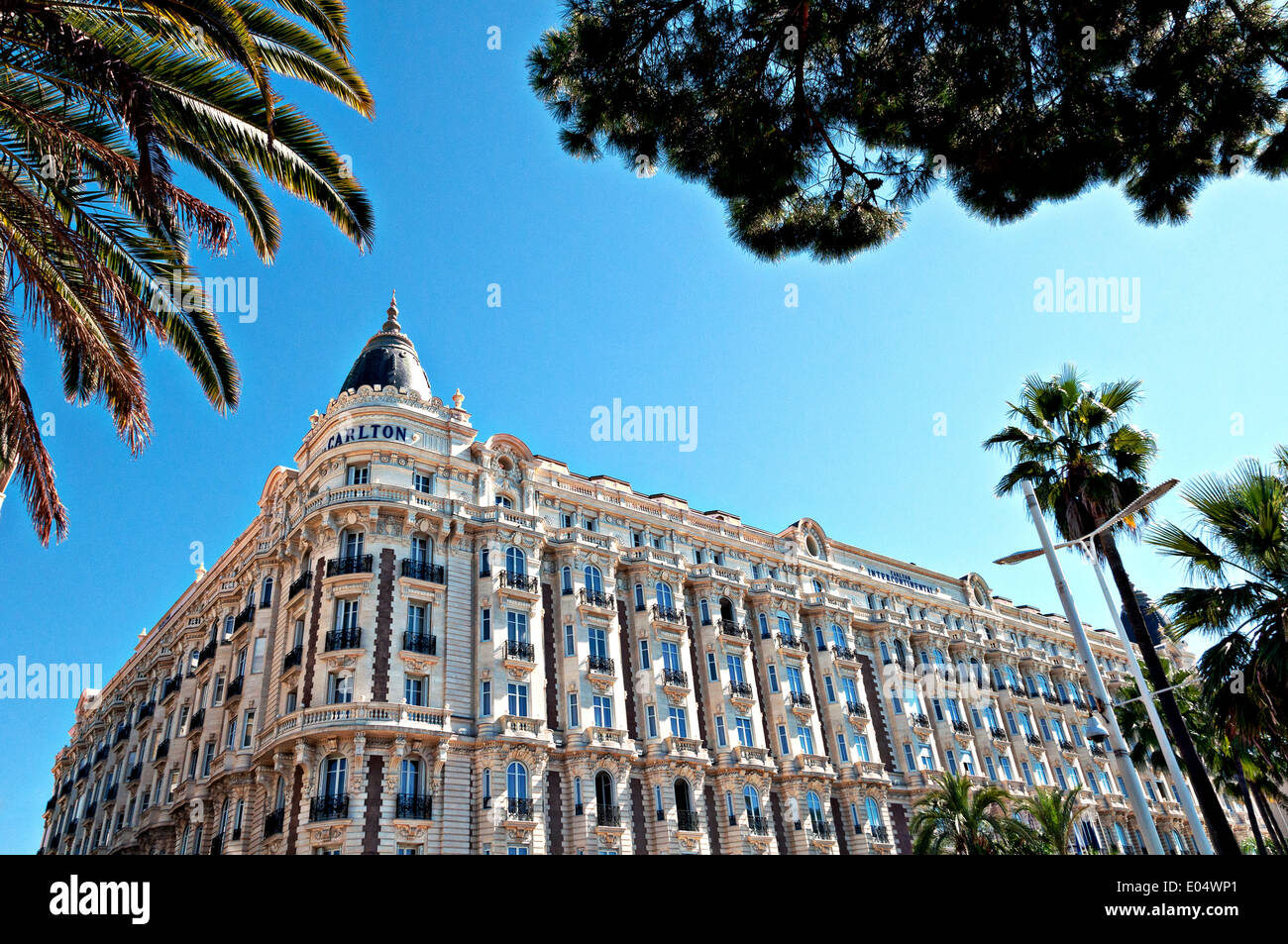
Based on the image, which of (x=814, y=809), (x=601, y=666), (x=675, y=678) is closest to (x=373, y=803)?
(x=601, y=666)

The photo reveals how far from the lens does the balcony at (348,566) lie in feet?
112

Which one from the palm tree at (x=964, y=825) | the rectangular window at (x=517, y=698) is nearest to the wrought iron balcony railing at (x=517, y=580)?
the rectangular window at (x=517, y=698)

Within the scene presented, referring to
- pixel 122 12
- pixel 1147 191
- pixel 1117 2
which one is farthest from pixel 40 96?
pixel 1147 191

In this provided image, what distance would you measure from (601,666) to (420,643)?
27.7 feet

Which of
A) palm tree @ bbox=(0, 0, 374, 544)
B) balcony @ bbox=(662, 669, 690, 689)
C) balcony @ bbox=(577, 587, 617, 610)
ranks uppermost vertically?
balcony @ bbox=(577, 587, 617, 610)

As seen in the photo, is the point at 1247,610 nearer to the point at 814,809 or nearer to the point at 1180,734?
the point at 1180,734

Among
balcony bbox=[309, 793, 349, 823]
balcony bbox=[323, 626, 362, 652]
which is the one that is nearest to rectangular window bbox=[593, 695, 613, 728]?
balcony bbox=[323, 626, 362, 652]

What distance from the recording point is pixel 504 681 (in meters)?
34.8

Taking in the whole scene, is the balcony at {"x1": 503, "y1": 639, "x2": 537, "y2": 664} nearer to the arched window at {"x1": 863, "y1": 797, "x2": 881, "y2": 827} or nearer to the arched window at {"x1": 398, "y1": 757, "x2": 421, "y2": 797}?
the arched window at {"x1": 398, "y1": 757, "x2": 421, "y2": 797}

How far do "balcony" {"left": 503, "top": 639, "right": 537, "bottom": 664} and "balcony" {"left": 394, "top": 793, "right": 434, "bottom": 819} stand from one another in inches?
253

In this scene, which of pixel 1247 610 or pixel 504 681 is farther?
pixel 504 681

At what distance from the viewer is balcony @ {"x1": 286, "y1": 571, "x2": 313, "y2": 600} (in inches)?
1395

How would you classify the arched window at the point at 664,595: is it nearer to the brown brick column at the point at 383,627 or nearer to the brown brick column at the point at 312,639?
the brown brick column at the point at 383,627
